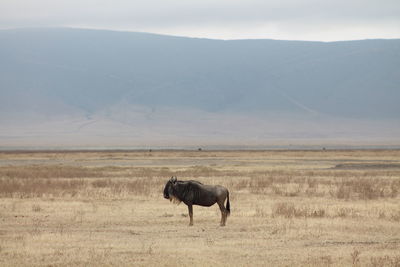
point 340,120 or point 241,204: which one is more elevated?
point 340,120

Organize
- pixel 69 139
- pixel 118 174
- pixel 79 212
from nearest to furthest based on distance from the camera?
pixel 79 212
pixel 118 174
pixel 69 139

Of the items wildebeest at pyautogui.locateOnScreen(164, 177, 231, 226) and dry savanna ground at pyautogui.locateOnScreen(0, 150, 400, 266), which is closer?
dry savanna ground at pyautogui.locateOnScreen(0, 150, 400, 266)

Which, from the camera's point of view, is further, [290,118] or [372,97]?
[372,97]

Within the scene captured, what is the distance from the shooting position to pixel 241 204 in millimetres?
24250

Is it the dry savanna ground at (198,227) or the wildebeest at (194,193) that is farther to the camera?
the wildebeest at (194,193)

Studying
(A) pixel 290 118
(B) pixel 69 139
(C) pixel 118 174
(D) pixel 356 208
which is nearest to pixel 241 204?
(D) pixel 356 208

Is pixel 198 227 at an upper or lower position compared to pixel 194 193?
lower

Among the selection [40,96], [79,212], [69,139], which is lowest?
[79,212]

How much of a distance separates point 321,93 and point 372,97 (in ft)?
40.0

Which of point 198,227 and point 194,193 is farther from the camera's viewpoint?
point 194,193

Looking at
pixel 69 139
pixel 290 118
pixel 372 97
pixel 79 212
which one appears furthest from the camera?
pixel 372 97

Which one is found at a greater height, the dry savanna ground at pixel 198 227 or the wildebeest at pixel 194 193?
the wildebeest at pixel 194 193

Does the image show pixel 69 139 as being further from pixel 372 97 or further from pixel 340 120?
pixel 372 97

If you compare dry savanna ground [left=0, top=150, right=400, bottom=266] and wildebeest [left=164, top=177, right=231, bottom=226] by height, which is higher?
wildebeest [left=164, top=177, right=231, bottom=226]
